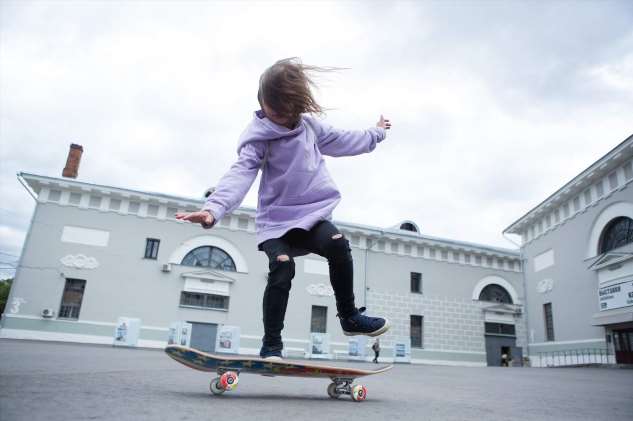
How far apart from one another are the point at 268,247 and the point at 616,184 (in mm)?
16507

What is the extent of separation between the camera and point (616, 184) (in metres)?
15.0

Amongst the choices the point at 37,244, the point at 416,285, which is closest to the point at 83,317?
the point at 37,244

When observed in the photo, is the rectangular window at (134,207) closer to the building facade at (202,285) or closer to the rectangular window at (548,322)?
the building facade at (202,285)

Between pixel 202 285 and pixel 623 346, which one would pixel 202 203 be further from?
pixel 623 346

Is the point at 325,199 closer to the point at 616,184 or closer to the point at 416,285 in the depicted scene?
the point at 616,184

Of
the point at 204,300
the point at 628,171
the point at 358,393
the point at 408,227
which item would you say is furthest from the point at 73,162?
the point at 628,171

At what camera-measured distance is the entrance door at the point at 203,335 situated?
17.6 metres

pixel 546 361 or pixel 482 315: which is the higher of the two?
pixel 482 315

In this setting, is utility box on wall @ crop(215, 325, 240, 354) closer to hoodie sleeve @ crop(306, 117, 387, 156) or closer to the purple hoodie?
hoodie sleeve @ crop(306, 117, 387, 156)

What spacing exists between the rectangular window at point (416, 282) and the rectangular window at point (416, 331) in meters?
1.40

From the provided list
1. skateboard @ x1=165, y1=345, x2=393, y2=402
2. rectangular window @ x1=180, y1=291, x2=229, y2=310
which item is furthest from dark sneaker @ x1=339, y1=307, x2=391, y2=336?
rectangular window @ x1=180, y1=291, x2=229, y2=310

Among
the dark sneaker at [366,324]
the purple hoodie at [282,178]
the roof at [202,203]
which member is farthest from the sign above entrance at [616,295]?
the purple hoodie at [282,178]

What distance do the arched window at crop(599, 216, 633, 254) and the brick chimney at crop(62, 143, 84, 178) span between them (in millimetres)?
22967

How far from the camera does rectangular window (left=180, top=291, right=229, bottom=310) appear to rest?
18.1 metres
